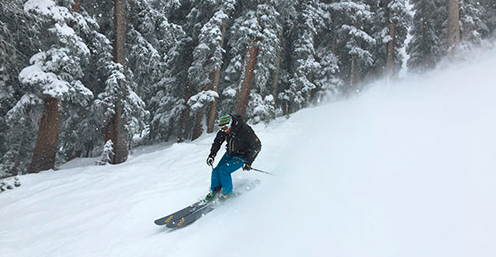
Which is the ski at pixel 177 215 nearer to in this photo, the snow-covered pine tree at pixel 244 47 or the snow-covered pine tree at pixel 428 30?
the snow-covered pine tree at pixel 244 47

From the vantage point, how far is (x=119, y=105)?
43.4 ft

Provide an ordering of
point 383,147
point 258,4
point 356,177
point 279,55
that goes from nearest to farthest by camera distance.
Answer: point 356,177 < point 383,147 < point 258,4 < point 279,55

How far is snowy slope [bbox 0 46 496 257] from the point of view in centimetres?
423

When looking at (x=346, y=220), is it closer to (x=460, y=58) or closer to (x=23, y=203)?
(x=23, y=203)

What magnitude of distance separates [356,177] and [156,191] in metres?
5.38

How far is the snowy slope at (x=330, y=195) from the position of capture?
4.23 m

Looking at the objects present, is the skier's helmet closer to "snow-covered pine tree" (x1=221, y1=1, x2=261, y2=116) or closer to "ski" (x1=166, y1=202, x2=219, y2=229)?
"ski" (x1=166, y1=202, x2=219, y2=229)

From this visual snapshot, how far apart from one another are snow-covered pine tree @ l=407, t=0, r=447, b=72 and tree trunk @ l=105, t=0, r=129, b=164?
21.7 meters

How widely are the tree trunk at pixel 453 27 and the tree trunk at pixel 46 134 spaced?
15837 mm

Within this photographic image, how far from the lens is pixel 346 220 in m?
4.77

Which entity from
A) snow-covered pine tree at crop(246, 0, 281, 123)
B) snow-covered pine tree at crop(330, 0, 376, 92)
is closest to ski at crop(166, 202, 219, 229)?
snow-covered pine tree at crop(246, 0, 281, 123)

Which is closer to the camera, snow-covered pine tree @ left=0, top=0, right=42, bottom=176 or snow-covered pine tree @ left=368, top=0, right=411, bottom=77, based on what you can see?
snow-covered pine tree @ left=0, top=0, right=42, bottom=176

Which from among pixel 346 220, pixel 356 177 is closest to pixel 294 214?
pixel 346 220

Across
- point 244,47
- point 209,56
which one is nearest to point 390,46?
point 244,47
